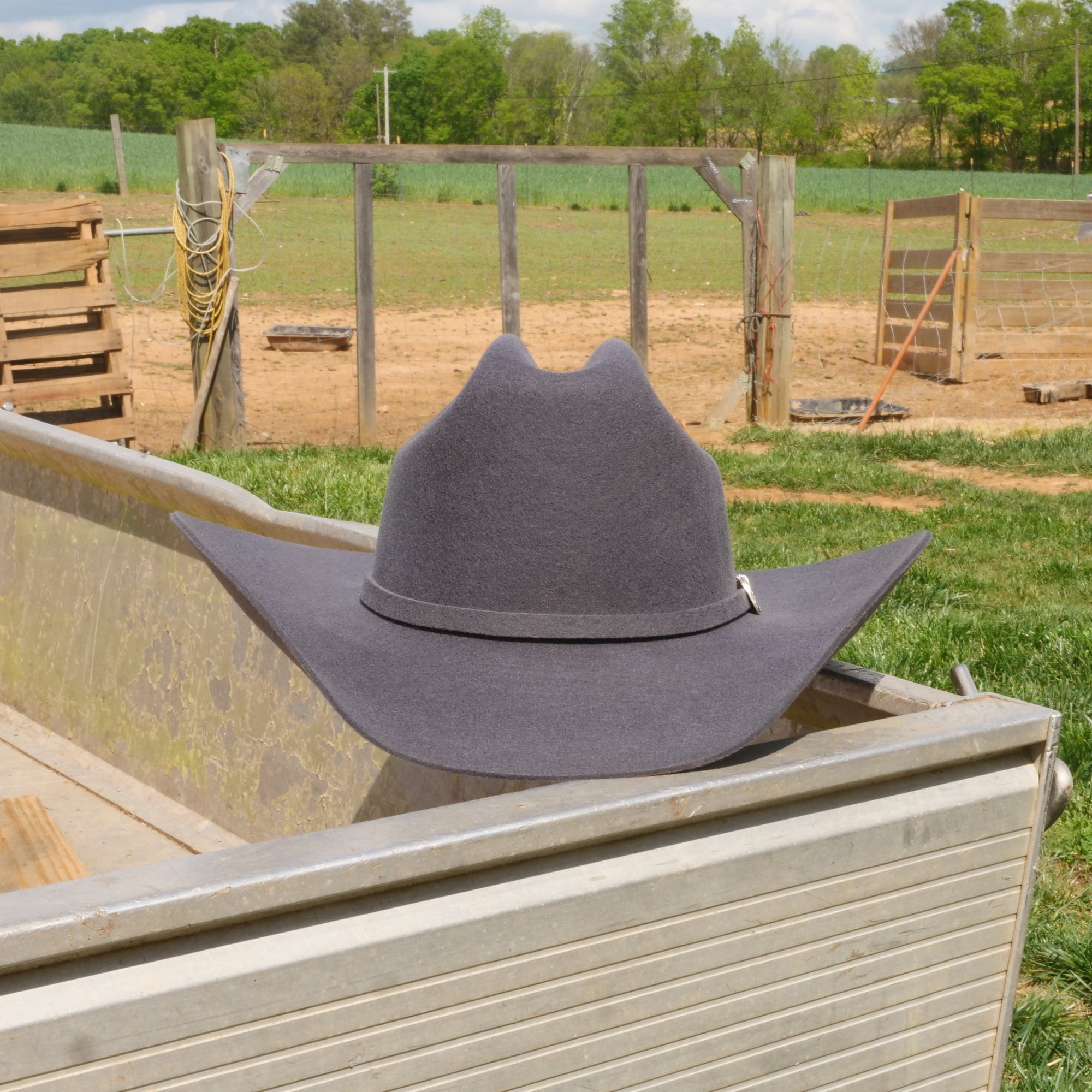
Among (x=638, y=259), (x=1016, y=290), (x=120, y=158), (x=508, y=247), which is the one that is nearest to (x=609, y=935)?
(x=508, y=247)

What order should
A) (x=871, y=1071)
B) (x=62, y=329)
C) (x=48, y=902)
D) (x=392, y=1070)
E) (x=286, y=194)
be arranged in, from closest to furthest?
(x=48, y=902) → (x=392, y=1070) → (x=871, y=1071) → (x=62, y=329) → (x=286, y=194)

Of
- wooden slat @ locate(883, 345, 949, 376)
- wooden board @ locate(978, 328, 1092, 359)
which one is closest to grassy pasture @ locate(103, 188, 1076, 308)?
wooden board @ locate(978, 328, 1092, 359)

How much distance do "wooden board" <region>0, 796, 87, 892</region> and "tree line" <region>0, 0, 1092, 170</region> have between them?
7210 centimetres

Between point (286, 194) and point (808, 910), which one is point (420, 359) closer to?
point (808, 910)

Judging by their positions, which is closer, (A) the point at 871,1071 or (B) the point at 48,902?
(B) the point at 48,902

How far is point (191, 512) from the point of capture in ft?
9.58

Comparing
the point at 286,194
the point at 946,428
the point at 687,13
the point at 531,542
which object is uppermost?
the point at 687,13

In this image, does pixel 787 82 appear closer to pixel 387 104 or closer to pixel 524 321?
pixel 387 104

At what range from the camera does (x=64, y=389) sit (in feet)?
27.7

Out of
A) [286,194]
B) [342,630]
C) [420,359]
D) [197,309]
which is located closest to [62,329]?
[197,309]

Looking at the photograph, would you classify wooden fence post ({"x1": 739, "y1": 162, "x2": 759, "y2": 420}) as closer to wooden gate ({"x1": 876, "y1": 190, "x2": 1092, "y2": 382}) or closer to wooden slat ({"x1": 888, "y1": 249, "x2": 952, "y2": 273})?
wooden gate ({"x1": 876, "y1": 190, "x2": 1092, "y2": 382})

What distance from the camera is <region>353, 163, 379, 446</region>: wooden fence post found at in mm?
8305

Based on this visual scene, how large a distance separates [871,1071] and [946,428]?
8.06 meters

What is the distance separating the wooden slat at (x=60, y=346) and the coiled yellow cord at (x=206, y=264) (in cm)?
88
